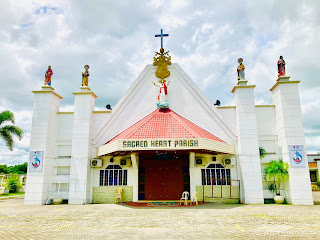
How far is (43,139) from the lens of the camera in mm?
18188

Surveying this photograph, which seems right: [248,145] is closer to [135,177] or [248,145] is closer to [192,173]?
[192,173]

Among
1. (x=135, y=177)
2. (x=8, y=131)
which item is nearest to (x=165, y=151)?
(x=135, y=177)

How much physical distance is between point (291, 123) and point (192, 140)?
24.5 ft

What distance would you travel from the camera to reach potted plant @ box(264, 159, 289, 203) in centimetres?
1644

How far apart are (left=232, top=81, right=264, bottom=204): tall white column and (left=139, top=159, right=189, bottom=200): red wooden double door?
14.4ft

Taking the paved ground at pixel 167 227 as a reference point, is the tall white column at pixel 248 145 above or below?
above

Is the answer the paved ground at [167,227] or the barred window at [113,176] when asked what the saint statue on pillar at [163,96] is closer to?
the barred window at [113,176]

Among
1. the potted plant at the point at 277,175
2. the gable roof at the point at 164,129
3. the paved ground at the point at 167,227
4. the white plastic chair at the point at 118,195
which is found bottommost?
the paved ground at the point at 167,227

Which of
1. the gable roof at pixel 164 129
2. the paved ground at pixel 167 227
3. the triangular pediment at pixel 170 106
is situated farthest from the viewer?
the triangular pediment at pixel 170 106

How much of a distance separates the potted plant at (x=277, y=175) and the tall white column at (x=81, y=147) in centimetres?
1281

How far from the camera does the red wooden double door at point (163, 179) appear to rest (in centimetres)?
1809

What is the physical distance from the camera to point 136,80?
20156 mm

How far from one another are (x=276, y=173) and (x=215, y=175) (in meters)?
4.05

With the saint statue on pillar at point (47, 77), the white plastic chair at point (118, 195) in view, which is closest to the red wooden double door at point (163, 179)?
the white plastic chair at point (118, 195)
